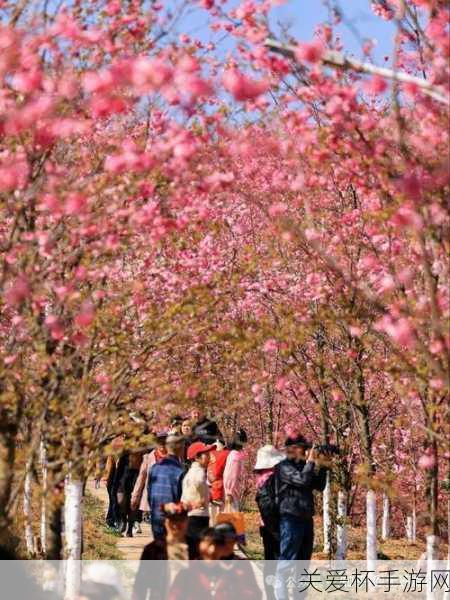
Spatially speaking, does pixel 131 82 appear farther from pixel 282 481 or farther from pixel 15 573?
pixel 282 481

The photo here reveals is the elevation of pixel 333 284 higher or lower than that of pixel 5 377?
higher

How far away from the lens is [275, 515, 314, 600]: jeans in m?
11.9

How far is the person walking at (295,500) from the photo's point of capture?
1166cm

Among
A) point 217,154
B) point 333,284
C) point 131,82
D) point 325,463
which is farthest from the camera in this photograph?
point 333,284

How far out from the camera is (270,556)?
12922 millimetres

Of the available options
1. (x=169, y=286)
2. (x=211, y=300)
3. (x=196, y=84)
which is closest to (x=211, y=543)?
(x=211, y=300)

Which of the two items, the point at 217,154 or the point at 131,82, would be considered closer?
the point at 131,82

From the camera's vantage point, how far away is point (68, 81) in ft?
27.7

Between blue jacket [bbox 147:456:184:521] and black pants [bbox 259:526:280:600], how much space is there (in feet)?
5.27

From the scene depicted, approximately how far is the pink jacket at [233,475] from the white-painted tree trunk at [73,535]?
9.78 feet

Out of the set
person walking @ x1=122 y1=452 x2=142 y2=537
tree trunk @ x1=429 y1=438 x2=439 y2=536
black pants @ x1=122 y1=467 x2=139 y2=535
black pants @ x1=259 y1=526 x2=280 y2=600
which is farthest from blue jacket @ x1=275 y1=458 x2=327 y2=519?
black pants @ x1=122 y1=467 x2=139 y2=535

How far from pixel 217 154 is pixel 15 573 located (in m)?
4.49

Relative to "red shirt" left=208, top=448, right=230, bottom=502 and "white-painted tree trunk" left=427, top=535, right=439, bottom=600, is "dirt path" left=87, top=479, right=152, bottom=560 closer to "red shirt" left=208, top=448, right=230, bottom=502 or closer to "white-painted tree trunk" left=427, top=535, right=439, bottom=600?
"red shirt" left=208, top=448, right=230, bottom=502

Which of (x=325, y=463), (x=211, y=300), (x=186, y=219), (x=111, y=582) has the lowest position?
(x=111, y=582)
